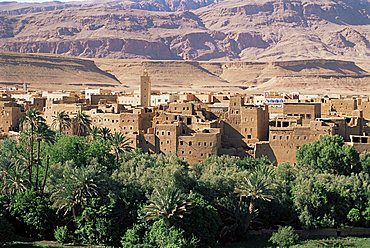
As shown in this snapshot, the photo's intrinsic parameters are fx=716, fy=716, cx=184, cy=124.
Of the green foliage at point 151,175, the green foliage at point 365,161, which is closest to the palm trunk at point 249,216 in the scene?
the green foliage at point 151,175

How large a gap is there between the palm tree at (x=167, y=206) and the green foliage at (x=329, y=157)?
43.4ft

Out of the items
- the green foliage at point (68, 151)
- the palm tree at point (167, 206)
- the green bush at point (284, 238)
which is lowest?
the green bush at point (284, 238)

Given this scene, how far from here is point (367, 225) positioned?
3809cm

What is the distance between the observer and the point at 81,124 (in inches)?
1884

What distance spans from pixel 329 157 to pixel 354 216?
6255mm

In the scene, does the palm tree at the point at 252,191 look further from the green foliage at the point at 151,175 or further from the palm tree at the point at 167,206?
the palm tree at the point at 167,206

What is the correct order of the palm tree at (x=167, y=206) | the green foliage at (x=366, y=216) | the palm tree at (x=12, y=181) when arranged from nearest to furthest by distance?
the palm tree at (x=167, y=206)
the palm tree at (x=12, y=181)
the green foliage at (x=366, y=216)

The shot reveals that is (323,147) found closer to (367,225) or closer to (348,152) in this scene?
(348,152)

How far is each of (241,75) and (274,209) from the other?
116 m

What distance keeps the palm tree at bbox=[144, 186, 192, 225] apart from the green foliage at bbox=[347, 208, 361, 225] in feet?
32.8

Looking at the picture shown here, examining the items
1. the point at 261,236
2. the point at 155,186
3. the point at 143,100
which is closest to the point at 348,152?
the point at 261,236

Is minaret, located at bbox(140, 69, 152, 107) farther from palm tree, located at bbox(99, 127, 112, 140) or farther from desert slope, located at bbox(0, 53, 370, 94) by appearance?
desert slope, located at bbox(0, 53, 370, 94)

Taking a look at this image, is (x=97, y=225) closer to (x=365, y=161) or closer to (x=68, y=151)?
(x=68, y=151)

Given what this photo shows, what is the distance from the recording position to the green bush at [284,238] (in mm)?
34469
